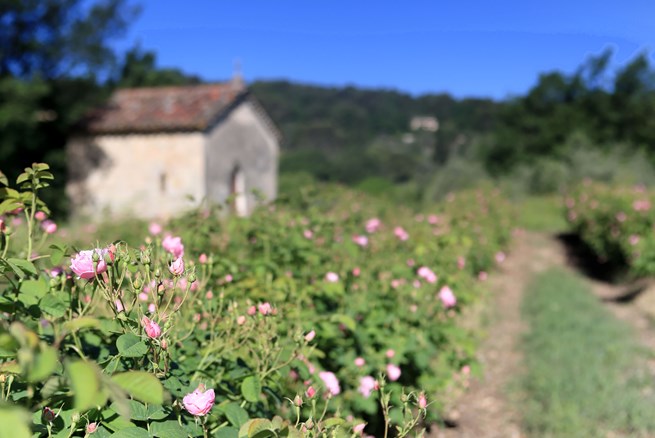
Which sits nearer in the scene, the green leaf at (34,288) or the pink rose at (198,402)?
the pink rose at (198,402)

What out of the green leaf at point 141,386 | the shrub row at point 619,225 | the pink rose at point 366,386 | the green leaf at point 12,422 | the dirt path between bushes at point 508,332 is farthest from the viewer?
the shrub row at point 619,225

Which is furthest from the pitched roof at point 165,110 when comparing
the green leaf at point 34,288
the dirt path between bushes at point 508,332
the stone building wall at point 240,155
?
the green leaf at point 34,288

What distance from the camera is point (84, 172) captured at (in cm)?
1406

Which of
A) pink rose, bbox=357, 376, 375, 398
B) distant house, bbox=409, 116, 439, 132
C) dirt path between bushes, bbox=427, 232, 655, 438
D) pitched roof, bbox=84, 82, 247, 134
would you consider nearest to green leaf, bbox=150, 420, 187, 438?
pink rose, bbox=357, 376, 375, 398

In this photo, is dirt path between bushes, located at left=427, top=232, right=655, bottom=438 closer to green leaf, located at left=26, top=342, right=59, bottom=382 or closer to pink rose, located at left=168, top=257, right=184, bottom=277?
pink rose, located at left=168, top=257, right=184, bottom=277

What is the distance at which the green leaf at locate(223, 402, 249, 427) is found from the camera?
3.89 feet

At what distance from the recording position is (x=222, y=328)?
1.50 meters

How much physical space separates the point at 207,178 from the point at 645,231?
9.28 metres

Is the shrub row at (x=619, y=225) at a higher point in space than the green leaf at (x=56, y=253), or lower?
lower

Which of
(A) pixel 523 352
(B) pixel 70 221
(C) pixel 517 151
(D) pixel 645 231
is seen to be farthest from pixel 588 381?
(C) pixel 517 151

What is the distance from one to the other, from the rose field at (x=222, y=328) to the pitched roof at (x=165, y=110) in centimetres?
988

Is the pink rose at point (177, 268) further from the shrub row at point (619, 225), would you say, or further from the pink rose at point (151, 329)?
the shrub row at point (619, 225)

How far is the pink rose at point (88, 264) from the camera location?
1.06 m

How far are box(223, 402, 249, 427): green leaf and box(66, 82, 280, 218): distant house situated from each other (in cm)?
1174
